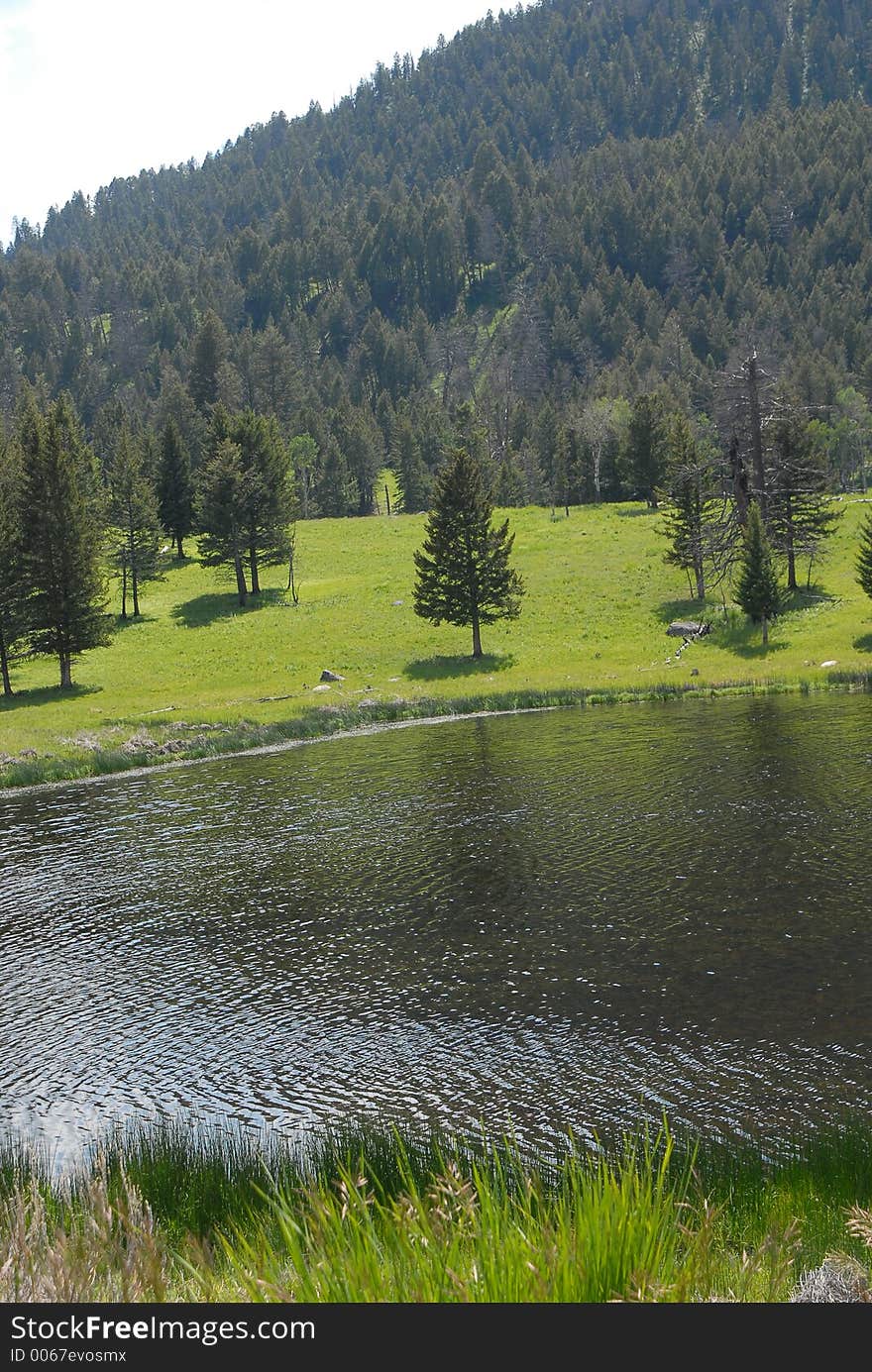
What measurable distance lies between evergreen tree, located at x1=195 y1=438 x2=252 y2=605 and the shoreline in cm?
3904

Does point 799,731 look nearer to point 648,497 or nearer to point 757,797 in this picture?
point 757,797

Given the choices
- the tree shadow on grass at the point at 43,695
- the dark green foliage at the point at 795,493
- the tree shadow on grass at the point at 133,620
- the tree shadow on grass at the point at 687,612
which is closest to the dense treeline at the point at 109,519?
the tree shadow on grass at the point at 133,620

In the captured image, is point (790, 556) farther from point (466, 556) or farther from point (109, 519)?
point (109, 519)

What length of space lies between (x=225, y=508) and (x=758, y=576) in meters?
45.8

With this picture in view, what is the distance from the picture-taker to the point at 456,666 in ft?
224

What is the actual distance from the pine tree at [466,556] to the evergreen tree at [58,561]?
22.5 metres

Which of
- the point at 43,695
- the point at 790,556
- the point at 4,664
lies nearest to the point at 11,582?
the point at 4,664

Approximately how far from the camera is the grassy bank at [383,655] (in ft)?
169

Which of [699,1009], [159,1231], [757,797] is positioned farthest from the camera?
[757,797]

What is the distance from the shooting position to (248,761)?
44.2 meters

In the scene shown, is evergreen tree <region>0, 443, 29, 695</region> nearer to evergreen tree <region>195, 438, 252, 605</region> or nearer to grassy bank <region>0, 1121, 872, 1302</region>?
evergreen tree <region>195, 438, 252, 605</region>

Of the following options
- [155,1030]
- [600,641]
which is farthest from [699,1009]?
[600,641]

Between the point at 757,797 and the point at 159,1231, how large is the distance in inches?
943

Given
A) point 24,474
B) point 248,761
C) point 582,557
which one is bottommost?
point 248,761
